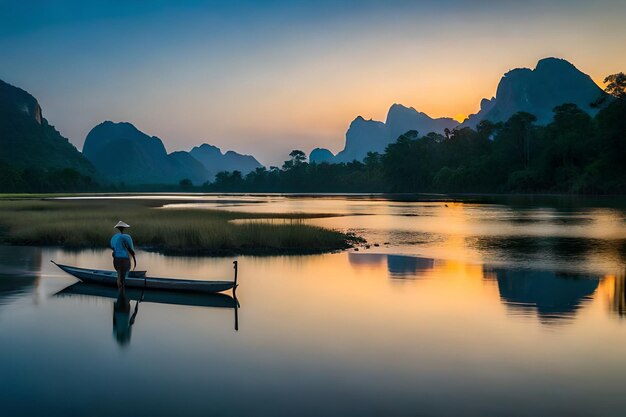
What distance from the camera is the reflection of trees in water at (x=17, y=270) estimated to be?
878 inches

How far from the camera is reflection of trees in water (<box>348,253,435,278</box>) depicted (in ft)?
90.9

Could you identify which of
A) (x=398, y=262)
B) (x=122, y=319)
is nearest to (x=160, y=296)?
(x=122, y=319)

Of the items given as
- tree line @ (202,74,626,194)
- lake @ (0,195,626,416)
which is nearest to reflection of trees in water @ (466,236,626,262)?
lake @ (0,195,626,416)

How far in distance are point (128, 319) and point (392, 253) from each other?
21385 mm

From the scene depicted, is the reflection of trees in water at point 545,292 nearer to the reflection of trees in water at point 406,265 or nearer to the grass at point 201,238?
the reflection of trees in water at point 406,265

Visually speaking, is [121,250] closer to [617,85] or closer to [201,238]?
[201,238]

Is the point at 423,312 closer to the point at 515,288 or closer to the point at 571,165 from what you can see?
the point at 515,288

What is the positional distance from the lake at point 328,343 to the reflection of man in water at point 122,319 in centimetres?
9

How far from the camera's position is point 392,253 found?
3547 centimetres

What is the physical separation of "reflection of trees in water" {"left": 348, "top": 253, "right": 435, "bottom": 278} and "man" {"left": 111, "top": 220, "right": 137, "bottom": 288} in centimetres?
1304

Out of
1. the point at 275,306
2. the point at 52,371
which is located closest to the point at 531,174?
the point at 275,306

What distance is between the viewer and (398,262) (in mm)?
31406

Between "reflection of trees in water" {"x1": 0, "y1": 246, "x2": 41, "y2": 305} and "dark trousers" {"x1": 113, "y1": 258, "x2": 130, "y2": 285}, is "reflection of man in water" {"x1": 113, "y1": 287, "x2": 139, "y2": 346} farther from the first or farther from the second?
"reflection of trees in water" {"x1": 0, "y1": 246, "x2": 41, "y2": 305}

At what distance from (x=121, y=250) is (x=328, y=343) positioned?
30.9ft
